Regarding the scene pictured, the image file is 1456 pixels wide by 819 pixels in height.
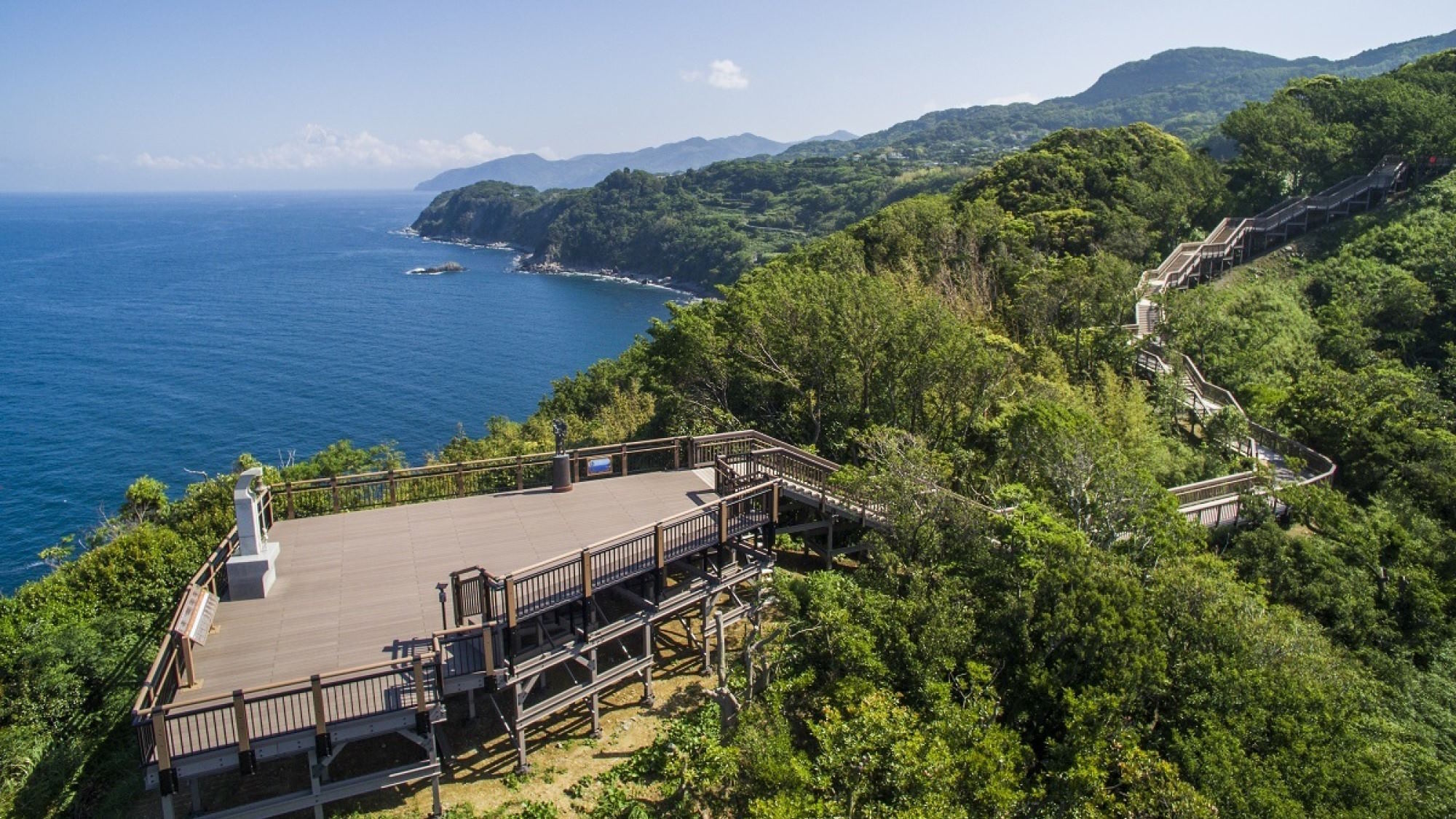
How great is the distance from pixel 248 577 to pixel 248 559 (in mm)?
266

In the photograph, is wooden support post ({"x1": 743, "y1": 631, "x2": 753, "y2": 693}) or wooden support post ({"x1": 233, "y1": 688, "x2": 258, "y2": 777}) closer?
wooden support post ({"x1": 233, "y1": 688, "x2": 258, "y2": 777})

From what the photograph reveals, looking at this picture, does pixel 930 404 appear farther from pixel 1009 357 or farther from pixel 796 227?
pixel 796 227

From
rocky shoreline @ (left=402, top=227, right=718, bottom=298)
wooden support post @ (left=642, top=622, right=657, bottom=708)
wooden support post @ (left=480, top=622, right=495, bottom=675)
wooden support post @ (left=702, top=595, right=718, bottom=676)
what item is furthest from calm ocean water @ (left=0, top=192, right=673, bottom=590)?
wooden support post @ (left=702, top=595, right=718, bottom=676)

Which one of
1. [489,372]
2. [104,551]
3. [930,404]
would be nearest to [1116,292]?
[930,404]

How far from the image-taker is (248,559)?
1238cm

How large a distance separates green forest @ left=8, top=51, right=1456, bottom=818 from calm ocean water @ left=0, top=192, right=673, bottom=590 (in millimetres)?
31067

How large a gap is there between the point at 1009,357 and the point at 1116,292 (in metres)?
9.06

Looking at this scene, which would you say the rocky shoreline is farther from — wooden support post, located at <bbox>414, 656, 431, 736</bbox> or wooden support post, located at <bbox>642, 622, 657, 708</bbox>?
wooden support post, located at <bbox>414, 656, 431, 736</bbox>

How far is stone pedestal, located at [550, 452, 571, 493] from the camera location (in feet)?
53.3

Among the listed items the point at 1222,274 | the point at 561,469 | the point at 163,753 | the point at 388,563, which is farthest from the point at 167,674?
the point at 1222,274

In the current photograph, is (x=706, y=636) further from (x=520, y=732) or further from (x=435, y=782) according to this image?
(x=435, y=782)

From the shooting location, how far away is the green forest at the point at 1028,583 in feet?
36.5

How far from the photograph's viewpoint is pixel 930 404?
21.0 m

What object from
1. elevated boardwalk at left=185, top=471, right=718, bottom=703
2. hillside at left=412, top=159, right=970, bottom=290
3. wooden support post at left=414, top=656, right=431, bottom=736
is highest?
hillside at left=412, top=159, right=970, bottom=290
